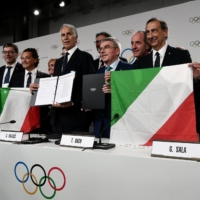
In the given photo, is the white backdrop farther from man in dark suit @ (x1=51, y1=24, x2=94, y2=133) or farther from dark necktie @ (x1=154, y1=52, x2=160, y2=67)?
man in dark suit @ (x1=51, y1=24, x2=94, y2=133)

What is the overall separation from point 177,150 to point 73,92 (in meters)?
1.16

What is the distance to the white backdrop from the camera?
2.96 metres

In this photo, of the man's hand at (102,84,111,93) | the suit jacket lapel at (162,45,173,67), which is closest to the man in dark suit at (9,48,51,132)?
the man's hand at (102,84,111,93)

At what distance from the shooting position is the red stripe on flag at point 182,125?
4.17 feet

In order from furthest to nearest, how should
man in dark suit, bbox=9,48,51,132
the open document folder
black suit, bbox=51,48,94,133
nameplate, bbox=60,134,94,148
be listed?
man in dark suit, bbox=9,48,51,132, black suit, bbox=51,48,94,133, the open document folder, nameplate, bbox=60,134,94,148

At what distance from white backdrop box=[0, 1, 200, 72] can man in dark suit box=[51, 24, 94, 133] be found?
5.06 feet

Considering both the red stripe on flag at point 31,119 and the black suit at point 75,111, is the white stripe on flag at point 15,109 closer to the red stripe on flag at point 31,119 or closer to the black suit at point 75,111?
the red stripe on flag at point 31,119

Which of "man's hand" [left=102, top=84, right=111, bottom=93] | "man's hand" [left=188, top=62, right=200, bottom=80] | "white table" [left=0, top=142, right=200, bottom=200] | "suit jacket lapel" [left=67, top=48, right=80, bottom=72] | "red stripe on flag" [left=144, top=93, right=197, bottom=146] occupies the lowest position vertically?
"white table" [left=0, top=142, right=200, bottom=200]

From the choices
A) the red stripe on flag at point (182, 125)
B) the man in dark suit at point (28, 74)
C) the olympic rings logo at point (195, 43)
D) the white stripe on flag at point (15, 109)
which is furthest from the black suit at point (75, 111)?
the olympic rings logo at point (195, 43)

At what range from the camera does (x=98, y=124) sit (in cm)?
177

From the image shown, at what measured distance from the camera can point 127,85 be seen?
147cm

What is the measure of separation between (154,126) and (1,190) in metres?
0.99

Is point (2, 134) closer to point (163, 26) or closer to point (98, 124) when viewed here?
point (98, 124)

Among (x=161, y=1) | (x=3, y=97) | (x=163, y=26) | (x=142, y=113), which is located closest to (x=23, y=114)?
(x=3, y=97)
